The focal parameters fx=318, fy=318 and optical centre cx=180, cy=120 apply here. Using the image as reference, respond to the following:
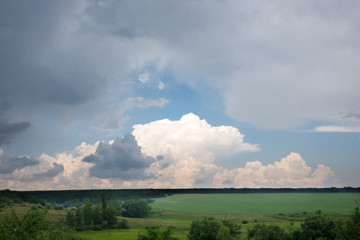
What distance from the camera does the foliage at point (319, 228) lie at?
116 metres

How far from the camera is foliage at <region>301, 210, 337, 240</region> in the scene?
116 m

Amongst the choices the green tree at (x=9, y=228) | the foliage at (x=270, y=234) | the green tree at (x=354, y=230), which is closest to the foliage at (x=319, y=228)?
the foliage at (x=270, y=234)

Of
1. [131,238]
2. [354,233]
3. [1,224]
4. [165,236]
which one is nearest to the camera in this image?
[1,224]

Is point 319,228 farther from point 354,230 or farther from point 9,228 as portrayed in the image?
point 9,228

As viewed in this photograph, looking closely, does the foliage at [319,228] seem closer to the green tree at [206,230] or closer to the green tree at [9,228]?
the green tree at [206,230]

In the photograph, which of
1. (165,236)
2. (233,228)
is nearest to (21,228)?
(165,236)

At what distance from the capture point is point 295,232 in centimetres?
12031

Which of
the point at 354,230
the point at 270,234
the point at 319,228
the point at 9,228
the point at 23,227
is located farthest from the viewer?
the point at 270,234

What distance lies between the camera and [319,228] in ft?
382

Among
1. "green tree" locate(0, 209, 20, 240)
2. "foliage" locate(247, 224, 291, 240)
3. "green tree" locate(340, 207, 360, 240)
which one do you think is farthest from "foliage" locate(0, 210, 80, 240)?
"foliage" locate(247, 224, 291, 240)

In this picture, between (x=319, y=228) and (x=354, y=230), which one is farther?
(x=319, y=228)

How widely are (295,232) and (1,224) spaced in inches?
4112

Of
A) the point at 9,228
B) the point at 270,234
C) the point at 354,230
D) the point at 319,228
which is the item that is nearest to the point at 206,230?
the point at 270,234

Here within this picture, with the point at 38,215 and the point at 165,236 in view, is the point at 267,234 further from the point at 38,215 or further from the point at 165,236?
the point at 38,215
